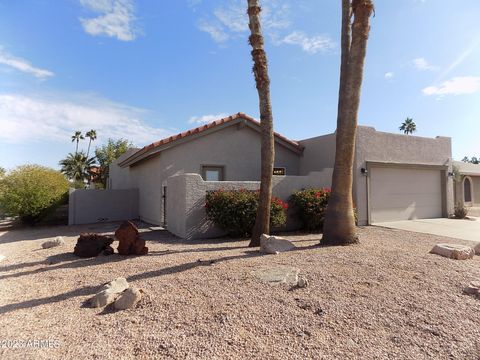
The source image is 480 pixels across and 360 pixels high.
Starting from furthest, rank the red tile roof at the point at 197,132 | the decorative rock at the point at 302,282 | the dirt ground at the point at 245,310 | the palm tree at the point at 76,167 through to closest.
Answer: the palm tree at the point at 76,167
the red tile roof at the point at 197,132
the decorative rock at the point at 302,282
the dirt ground at the point at 245,310

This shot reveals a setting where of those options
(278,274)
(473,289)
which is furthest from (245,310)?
(473,289)

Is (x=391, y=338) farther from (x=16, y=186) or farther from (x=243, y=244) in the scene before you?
(x=16, y=186)

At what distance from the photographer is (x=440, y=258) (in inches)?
271

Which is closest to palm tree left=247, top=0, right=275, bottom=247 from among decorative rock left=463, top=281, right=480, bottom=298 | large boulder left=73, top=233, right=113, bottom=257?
large boulder left=73, top=233, right=113, bottom=257

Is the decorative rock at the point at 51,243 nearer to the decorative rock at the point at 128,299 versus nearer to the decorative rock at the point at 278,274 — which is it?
the decorative rock at the point at 128,299

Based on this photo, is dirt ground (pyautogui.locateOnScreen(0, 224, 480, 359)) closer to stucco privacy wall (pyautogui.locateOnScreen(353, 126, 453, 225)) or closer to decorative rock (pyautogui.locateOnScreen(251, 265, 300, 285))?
decorative rock (pyautogui.locateOnScreen(251, 265, 300, 285))

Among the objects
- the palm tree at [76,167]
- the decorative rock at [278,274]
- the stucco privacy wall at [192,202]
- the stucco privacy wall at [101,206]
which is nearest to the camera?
the decorative rock at [278,274]

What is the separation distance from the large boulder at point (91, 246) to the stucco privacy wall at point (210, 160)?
3877 mm

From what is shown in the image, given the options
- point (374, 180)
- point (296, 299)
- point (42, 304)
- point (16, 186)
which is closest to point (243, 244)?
point (296, 299)

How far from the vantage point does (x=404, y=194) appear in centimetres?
1489

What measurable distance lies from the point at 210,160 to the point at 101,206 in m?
7.26

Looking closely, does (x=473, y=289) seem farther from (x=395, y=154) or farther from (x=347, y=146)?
(x=395, y=154)

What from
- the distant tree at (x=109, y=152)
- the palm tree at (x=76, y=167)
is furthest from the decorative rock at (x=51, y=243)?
the palm tree at (x=76, y=167)

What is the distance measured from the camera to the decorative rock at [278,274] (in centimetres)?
533
